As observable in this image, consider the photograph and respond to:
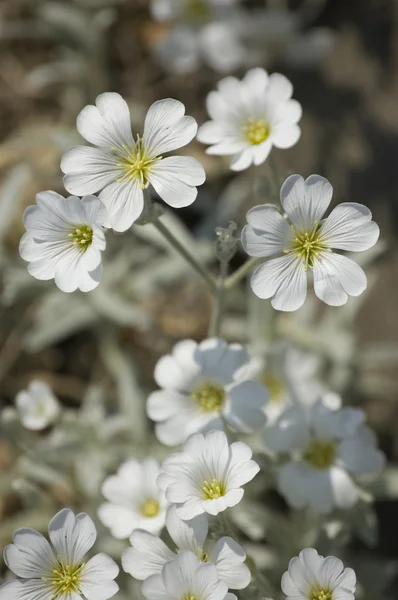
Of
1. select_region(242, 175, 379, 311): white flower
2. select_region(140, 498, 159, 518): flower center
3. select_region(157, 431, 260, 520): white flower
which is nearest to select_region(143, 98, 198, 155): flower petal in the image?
select_region(242, 175, 379, 311): white flower

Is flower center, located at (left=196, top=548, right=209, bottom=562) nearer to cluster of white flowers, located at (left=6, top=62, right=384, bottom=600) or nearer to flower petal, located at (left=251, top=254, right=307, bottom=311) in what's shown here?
cluster of white flowers, located at (left=6, top=62, right=384, bottom=600)

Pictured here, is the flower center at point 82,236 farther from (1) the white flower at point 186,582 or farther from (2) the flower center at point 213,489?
(1) the white flower at point 186,582

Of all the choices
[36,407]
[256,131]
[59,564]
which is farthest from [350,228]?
[36,407]

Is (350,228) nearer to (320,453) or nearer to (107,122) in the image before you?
(107,122)

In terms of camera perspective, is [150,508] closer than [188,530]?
No

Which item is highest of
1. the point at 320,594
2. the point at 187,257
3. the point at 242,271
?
the point at 187,257

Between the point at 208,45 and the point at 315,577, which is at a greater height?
the point at 208,45
